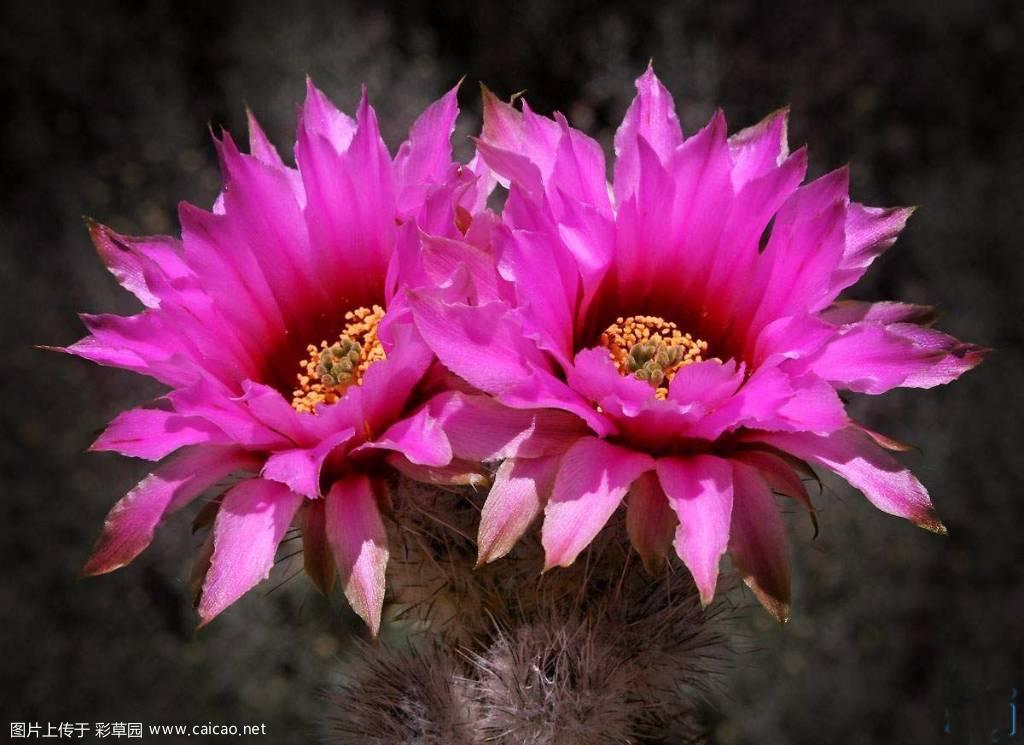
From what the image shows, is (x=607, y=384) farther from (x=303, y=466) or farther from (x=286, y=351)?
(x=286, y=351)

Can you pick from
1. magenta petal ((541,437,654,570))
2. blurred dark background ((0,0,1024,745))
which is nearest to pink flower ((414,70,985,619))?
magenta petal ((541,437,654,570))

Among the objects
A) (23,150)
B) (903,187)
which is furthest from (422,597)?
(903,187)

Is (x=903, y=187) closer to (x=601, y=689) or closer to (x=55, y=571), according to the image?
(x=601, y=689)

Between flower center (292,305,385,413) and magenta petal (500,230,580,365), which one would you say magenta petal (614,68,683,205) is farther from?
flower center (292,305,385,413)

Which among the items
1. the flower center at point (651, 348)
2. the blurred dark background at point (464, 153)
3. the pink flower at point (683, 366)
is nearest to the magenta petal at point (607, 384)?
the pink flower at point (683, 366)

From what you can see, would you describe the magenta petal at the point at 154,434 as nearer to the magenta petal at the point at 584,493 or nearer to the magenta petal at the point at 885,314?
the magenta petal at the point at 584,493

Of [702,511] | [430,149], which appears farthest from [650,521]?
[430,149]
